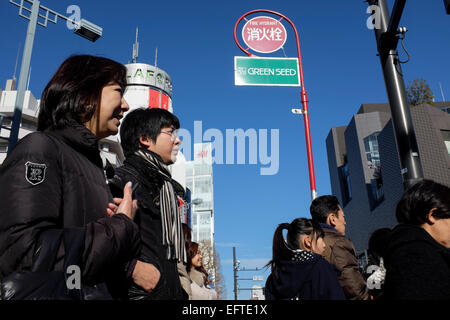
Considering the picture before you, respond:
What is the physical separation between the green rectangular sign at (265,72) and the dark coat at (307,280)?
191 inches

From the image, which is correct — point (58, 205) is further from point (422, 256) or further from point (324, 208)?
point (324, 208)

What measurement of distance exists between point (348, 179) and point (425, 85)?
38.1 ft

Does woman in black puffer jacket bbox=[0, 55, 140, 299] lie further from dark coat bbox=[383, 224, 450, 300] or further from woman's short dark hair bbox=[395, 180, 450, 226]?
woman's short dark hair bbox=[395, 180, 450, 226]

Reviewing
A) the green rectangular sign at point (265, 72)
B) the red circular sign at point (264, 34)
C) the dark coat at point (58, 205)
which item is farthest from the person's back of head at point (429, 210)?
the red circular sign at point (264, 34)

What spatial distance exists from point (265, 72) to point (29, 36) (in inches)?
230

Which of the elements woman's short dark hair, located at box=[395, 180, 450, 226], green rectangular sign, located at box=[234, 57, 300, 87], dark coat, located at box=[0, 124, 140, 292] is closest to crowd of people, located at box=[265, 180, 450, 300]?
woman's short dark hair, located at box=[395, 180, 450, 226]

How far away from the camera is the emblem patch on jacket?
1.18m

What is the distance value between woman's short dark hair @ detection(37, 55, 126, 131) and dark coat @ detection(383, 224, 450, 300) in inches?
68.8

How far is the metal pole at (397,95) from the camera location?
409 centimetres

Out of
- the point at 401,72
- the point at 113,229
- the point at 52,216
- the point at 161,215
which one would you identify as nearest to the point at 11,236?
the point at 52,216

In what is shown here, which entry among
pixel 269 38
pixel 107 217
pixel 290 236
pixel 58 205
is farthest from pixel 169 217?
pixel 269 38

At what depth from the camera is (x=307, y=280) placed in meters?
2.91

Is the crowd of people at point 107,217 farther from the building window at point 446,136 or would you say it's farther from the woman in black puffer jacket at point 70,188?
the building window at point 446,136

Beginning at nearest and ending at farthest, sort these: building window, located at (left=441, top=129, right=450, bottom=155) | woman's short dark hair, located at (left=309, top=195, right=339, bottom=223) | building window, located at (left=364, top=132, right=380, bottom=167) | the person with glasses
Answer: the person with glasses → woman's short dark hair, located at (left=309, top=195, right=339, bottom=223) → building window, located at (left=441, top=129, right=450, bottom=155) → building window, located at (left=364, top=132, right=380, bottom=167)
